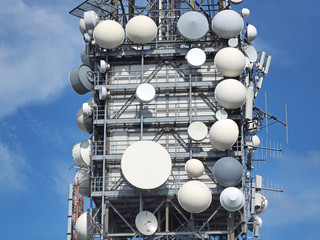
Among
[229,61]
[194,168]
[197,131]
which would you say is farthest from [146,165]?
[229,61]

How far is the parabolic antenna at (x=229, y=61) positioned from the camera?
58.5 metres

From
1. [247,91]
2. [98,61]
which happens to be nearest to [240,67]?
[247,91]

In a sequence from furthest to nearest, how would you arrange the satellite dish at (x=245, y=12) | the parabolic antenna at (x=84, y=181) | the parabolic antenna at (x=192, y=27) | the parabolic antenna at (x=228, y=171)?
the parabolic antenna at (x=84, y=181) → the satellite dish at (x=245, y=12) → the parabolic antenna at (x=192, y=27) → the parabolic antenna at (x=228, y=171)

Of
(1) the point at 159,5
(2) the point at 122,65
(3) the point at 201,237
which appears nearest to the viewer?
(3) the point at 201,237

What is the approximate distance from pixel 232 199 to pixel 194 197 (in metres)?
2.73

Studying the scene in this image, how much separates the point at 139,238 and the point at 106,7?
63.4 feet

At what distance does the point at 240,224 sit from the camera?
5809 centimetres

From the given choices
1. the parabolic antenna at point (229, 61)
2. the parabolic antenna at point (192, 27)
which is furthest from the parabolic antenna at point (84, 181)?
the parabolic antenna at point (229, 61)

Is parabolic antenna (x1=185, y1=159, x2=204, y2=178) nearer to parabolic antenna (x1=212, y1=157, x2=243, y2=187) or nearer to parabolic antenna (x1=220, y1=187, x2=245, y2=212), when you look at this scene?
parabolic antenna (x1=212, y1=157, x2=243, y2=187)

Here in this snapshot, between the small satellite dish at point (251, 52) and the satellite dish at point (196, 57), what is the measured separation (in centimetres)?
519

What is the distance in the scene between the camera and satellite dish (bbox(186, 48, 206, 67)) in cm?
5988

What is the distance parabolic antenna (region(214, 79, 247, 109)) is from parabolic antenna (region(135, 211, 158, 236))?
33.0ft

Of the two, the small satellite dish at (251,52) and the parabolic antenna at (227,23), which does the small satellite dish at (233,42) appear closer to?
the parabolic antenna at (227,23)

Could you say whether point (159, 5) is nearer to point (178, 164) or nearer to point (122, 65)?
point (122, 65)
